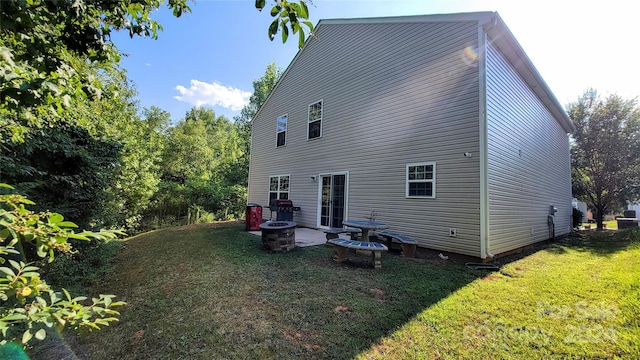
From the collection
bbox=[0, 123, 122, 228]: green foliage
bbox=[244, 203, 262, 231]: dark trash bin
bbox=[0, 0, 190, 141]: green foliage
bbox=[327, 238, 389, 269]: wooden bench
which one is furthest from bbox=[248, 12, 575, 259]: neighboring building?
bbox=[0, 123, 122, 228]: green foliage

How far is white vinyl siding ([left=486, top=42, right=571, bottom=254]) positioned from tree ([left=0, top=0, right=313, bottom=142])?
6.02 meters

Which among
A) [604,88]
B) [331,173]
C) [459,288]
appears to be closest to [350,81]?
[331,173]

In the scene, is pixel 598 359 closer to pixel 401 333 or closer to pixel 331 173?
pixel 401 333

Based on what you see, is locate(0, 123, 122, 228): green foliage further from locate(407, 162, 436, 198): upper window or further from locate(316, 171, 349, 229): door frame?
locate(407, 162, 436, 198): upper window

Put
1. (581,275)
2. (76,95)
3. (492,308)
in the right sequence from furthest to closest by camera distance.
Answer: (581,275)
(492,308)
(76,95)

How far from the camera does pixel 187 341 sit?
2.59m

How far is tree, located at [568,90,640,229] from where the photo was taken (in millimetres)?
13898

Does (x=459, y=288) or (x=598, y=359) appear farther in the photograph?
(x=459, y=288)

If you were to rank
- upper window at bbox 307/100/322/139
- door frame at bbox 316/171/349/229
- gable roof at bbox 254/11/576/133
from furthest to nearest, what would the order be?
upper window at bbox 307/100/322/139 → door frame at bbox 316/171/349/229 → gable roof at bbox 254/11/576/133

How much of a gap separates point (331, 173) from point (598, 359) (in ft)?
23.0

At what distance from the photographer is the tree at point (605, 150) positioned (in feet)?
45.6

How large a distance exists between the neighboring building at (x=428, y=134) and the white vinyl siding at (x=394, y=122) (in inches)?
1.1

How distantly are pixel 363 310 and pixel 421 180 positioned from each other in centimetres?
405

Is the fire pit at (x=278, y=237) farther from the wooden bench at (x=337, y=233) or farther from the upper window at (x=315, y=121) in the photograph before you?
the upper window at (x=315, y=121)
